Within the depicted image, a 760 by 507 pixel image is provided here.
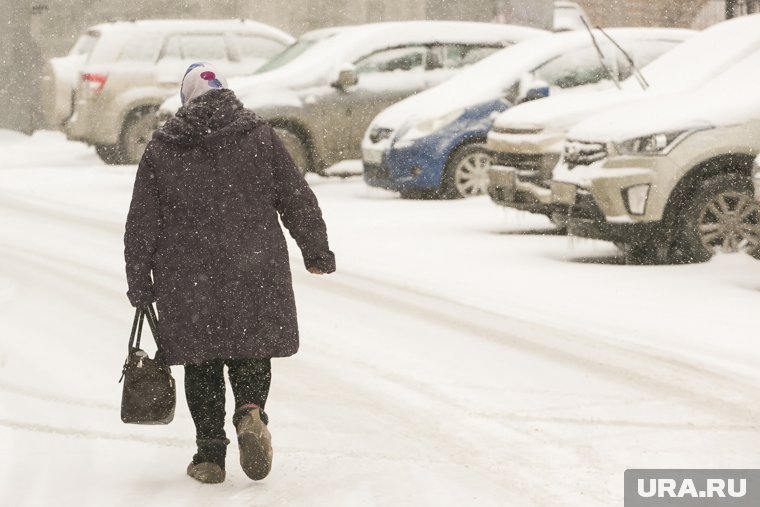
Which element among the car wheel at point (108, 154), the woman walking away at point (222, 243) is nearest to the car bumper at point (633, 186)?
the woman walking away at point (222, 243)

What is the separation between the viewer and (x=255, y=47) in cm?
2242

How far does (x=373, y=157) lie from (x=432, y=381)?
9.44 metres

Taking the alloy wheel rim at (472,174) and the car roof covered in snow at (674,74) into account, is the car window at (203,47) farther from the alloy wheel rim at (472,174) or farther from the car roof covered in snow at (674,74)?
the car roof covered in snow at (674,74)

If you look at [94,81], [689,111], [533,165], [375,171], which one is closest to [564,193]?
[689,111]

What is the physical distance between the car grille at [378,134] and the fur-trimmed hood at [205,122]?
11.2 meters

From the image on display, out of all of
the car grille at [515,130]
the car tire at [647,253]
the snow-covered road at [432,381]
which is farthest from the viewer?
the car grille at [515,130]

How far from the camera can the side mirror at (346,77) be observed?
18.0m

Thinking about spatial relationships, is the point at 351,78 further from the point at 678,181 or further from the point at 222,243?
the point at 222,243

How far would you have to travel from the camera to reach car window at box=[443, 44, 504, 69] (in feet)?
61.3

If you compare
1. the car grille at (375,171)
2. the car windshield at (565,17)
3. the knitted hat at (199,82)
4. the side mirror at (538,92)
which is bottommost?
the car windshield at (565,17)

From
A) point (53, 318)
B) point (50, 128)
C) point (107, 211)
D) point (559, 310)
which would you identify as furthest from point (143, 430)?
point (50, 128)

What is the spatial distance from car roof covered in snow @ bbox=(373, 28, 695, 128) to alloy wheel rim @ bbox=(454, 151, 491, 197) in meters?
0.57

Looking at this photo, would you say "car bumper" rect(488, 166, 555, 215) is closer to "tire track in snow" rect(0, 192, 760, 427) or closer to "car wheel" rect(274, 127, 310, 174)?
"tire track in snow" rect(0, 192, 760, 427)

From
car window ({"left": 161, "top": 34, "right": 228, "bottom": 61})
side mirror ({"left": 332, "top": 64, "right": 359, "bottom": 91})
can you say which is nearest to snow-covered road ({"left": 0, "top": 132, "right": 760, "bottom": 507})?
side mirror ({"left": 332, "top": 64, "right": 359, "bottom": 91})
